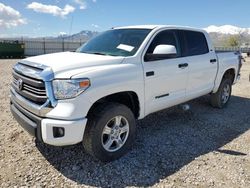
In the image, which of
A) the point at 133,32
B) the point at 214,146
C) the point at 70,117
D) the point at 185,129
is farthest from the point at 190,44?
the point at 70,117

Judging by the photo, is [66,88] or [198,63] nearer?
[66,88]

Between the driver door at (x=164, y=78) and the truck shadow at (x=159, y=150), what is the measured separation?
63 centimetres

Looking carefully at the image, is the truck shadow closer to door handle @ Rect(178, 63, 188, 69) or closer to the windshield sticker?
door handle @ Rect(178, 63, 188, 69)

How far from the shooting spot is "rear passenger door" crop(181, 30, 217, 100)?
500 centimetres

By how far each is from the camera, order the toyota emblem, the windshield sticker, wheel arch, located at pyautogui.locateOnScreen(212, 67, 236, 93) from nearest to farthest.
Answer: the toyota emblem, the windshield sticker, wheel arch, located at pyautogui.locateOnScreen(212, 67, 236, 93)

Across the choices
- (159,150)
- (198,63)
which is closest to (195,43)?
(198,63)

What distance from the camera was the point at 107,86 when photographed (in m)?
3.43

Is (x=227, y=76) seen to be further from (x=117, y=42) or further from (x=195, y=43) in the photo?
(x=117, y=42)

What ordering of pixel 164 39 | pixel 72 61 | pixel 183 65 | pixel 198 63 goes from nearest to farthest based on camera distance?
1. pixel 72 61
2. pixel 164 39
3. pixel 183 65
4. pixel 198 63

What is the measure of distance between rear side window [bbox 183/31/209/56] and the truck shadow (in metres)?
1.47

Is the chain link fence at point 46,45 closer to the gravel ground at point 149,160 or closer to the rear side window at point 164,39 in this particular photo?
the rear side window at point 164,39

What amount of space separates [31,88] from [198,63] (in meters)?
3.21

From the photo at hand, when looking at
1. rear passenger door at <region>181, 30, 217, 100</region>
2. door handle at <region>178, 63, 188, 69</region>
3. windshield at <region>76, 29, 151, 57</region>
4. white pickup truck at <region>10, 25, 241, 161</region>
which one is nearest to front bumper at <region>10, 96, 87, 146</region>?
white pickup truck at <region>10, 25, 241, 161</region>

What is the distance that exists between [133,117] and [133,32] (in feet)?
5.14
